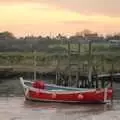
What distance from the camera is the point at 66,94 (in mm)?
48375

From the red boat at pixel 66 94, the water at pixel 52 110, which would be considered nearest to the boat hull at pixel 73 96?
the red boat at pixel 66 94

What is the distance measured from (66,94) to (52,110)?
10.9 feet

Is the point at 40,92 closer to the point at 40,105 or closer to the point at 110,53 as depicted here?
the point at 40,105

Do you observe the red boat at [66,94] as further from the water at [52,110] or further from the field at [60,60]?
the field at [60,60]

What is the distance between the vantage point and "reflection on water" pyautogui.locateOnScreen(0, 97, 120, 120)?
4175 cm

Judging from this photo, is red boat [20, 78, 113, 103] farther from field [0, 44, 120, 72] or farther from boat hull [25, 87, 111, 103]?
field [0, 44, 120, 72]

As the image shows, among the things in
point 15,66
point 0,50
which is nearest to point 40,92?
point 15,66

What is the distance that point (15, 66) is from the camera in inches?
2763

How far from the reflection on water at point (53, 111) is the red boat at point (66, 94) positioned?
0.52m

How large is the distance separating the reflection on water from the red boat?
20.3 inches

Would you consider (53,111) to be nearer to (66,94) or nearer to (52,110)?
(52,110)

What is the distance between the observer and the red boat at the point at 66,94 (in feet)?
158

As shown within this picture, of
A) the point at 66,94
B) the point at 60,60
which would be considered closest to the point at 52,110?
the point at 66,94

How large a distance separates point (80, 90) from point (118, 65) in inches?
899
